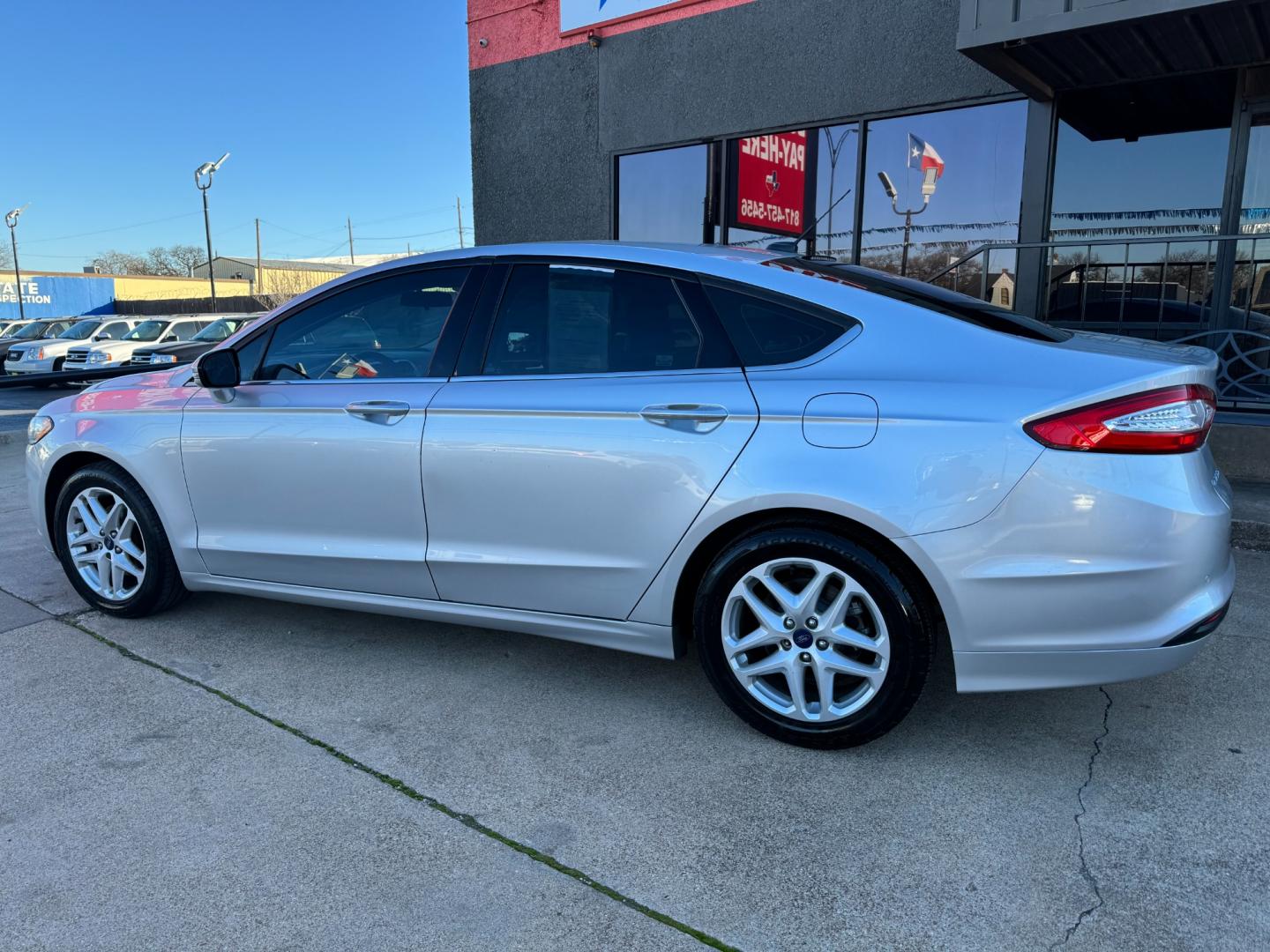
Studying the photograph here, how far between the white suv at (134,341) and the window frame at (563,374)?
57.1 ft

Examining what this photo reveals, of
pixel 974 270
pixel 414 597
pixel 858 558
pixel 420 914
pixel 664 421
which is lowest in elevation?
pixel 420 914

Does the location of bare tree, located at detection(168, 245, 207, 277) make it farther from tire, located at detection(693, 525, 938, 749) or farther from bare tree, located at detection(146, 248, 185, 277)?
tire, located at detection(693, 525, 938, 749)

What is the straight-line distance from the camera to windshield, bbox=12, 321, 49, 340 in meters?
25.8

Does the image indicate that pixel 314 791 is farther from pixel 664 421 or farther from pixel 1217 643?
pixel 1217 643

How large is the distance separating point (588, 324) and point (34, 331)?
1140 inches

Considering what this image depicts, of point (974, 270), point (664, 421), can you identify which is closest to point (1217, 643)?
point (664, 421)

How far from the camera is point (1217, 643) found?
12.2ft

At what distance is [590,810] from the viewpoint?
8.45 ft

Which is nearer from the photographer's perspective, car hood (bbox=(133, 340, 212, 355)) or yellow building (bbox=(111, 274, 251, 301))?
car hood (bbox=(133, 340, 212, 355))

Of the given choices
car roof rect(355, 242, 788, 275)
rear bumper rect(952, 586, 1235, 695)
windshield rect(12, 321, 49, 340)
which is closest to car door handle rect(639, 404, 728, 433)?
car roof rect(355, 242, 788, 275)

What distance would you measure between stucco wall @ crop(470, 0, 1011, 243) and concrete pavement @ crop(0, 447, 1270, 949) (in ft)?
20.4

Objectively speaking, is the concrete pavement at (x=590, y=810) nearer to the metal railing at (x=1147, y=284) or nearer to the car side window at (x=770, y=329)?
the car side window at (x=770, y=329)

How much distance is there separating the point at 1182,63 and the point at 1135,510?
6.23 m

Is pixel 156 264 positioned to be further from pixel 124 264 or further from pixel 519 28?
pixel 519 28
